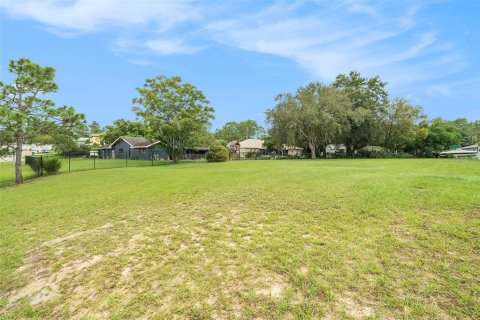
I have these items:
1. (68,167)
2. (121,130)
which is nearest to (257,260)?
(68,167)

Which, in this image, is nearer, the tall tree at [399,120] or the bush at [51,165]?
the bush at [51,165]

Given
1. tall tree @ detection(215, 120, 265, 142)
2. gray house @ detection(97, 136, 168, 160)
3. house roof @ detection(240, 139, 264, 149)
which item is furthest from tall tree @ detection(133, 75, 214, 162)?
tall tree @ detection(215, 120, 265, 142)

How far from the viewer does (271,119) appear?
35.5 m

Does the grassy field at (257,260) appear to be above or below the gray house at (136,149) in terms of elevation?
below

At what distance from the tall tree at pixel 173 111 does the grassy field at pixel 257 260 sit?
2138 cm

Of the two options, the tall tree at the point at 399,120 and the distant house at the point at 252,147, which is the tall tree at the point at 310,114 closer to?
the tall tree at the point at 399,120

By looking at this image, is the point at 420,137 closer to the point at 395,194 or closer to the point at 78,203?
the point at 395,194

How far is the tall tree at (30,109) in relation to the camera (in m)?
13.6

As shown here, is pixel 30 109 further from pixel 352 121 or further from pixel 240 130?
pixel 240 130

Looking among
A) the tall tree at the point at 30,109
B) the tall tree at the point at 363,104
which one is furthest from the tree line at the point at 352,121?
the tall tree at the point at 30,109

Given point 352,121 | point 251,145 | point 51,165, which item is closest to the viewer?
point 51,165

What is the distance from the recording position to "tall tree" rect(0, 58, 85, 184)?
44.7 feet

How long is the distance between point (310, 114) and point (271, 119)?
5.46m

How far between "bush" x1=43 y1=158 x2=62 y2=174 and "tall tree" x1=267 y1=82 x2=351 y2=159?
81.8 ft
